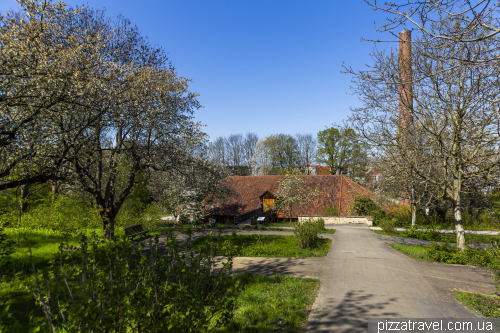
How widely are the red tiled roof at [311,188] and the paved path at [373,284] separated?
1641cm

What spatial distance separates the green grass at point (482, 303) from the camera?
5246mm

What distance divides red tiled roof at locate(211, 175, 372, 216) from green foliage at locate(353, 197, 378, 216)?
83 cm

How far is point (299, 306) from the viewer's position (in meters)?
5.43

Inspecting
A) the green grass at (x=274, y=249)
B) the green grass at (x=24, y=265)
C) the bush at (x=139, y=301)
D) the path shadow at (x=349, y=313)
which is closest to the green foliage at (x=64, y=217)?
the green grass at (x=24, y=265)

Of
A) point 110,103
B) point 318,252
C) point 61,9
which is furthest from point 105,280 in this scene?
point 61,9

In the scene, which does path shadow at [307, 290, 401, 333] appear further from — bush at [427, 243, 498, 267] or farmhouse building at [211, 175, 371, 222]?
farmhouse building at [211, 175, 371, 222]

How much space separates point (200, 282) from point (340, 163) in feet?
138

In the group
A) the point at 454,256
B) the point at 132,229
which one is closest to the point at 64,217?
the point at 132,229

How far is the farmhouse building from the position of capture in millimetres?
27484

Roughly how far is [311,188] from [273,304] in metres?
24.8

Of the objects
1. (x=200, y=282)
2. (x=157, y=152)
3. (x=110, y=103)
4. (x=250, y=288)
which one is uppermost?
(x=110, y=103)

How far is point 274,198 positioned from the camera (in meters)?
29.5

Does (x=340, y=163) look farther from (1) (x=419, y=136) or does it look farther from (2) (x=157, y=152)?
(2) (x=157, y=152)

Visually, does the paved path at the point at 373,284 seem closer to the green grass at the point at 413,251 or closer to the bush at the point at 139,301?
the green grass at the point at 413,251
